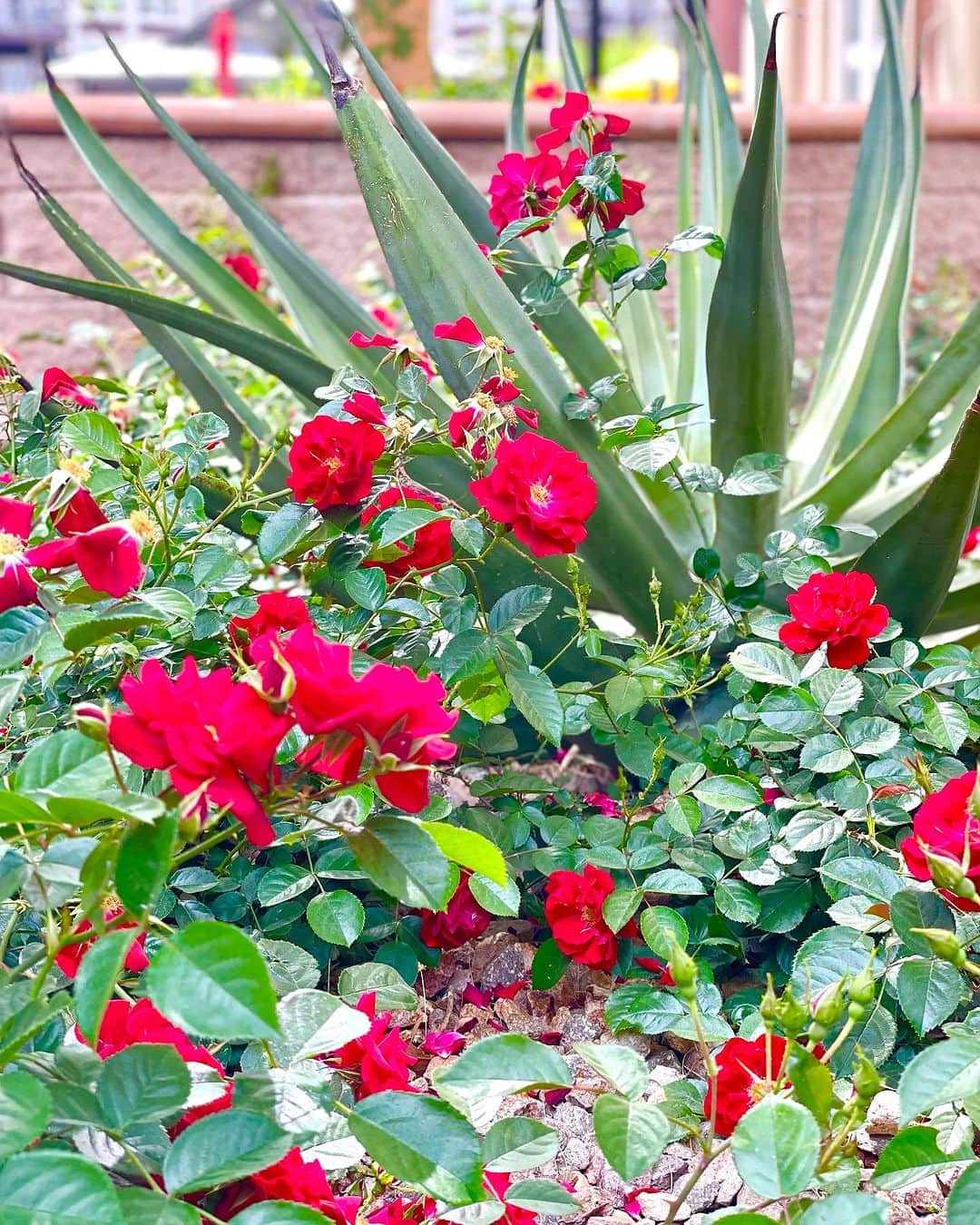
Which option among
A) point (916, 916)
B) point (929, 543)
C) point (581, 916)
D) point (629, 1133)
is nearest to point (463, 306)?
point (929, 543)

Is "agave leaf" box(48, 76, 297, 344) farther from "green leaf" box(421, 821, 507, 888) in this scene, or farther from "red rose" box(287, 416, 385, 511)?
"green leaf" box(421, 821, 507, 888)

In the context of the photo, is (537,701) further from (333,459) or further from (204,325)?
(204,325)

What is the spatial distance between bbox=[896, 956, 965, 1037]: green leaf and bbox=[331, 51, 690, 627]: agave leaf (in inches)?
21.5

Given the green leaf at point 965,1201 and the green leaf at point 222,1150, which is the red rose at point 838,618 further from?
the green leaf at point 222,1150

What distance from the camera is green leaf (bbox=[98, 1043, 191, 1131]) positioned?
0.52 m

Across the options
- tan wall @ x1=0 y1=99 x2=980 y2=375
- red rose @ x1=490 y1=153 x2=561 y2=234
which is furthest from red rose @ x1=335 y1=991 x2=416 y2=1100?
tan wall @ x1=0 y1=99 x2=980 y2=375

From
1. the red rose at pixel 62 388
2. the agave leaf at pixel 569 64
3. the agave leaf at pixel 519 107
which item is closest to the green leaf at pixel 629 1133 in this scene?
the red rose at pixel 62 388

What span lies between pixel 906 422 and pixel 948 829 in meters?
0.69

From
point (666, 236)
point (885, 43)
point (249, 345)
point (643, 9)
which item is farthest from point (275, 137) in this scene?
point (643, 9)

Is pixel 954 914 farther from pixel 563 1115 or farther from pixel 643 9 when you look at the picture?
pixel 643 9

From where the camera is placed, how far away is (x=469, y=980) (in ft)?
3.26

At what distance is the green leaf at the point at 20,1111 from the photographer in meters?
0.45

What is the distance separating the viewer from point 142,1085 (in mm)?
526

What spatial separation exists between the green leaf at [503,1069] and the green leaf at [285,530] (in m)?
0.48
